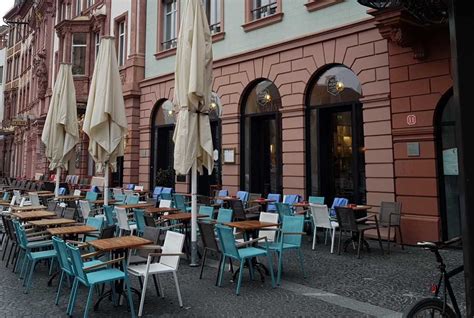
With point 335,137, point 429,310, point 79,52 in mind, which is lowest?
point 429,310

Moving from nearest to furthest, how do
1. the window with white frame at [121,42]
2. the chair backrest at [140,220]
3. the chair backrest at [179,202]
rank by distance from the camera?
1. the chair backrest at [140,220]
2. the chair backrest at [179,202]
3. the window with white frame at [121,42]

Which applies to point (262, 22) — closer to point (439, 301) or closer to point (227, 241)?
point (227, 241)

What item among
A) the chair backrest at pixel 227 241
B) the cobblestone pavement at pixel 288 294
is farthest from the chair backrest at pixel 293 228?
the chair backrest at pixel 227 241

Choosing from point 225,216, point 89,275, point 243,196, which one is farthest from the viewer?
point 243,196

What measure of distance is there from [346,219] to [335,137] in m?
4.06

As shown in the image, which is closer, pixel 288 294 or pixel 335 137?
pixel 288 294

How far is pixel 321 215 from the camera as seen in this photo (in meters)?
8.91

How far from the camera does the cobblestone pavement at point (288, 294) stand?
4984 millimetres

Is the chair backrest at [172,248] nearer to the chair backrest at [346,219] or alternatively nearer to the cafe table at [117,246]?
the cafe table at [117,246]

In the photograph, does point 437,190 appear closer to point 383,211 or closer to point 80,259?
point 383,211

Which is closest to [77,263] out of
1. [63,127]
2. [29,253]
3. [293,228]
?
[29,253]

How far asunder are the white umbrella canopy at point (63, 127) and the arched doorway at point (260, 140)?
A: 5.53 metres

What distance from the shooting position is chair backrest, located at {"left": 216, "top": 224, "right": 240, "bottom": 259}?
19.0 feet

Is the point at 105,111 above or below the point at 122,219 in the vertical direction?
above
